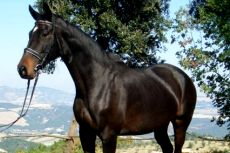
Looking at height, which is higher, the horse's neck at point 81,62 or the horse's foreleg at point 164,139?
the horse's neck at point 81,62

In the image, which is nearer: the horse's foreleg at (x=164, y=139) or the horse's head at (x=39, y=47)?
the horse's head at (x=39, y=47)

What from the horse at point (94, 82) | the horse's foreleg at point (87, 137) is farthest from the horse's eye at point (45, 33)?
the horse's foreleg at point (87, 137)

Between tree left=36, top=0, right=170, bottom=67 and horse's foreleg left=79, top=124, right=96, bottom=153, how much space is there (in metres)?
10.5

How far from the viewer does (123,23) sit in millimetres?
17453

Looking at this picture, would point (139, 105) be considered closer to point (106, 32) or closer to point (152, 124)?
point (152, 124)

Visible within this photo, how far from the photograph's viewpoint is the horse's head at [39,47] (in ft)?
16.3

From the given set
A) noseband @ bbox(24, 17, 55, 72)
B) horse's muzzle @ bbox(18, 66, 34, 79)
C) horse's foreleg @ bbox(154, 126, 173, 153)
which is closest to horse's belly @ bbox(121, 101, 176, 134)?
horse's foreleg @ bbox(154, 126, 173, 153)

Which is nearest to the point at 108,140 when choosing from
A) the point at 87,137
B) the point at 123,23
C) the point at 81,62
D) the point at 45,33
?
the point at 87,137

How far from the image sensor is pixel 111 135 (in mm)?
5211

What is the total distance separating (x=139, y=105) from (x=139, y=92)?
177 mm

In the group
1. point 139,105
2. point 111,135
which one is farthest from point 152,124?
point 111,135

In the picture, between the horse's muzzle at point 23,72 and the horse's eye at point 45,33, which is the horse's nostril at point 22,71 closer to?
the horse's muzzle at point 23,72

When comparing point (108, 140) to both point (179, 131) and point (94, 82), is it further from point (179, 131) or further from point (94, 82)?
point (179, 131)

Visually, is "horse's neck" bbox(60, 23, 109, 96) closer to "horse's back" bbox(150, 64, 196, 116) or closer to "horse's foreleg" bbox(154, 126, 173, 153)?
"horse's back" bbox(150, 64, 196, 116)
